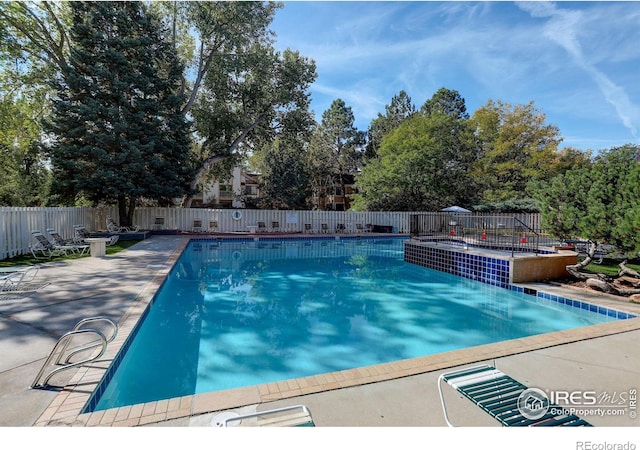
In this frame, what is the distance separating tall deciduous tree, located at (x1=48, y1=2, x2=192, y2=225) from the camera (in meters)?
16.3

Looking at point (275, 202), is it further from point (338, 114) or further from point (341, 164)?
point (338, 114)

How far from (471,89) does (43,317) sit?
28.5 metres

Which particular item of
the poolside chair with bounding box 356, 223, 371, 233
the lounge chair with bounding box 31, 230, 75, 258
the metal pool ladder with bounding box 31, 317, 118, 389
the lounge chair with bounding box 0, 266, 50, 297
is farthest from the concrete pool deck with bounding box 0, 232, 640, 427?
the poolside chair with bounding box 356, 223, 371, 233

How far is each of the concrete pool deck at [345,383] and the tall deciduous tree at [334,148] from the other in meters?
28.9

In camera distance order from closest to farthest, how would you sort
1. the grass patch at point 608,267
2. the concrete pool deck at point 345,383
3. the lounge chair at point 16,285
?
the concrete pool deck at point 345,383
the lounge chair at point 16,285
the grass patch at point 608,267

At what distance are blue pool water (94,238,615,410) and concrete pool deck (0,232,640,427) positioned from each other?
0.49 meters

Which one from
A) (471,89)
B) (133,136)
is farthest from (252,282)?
(471,89)

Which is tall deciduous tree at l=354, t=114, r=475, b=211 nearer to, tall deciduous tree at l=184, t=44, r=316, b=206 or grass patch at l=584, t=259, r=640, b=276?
tall deciduous tree at l=184, t=44, r=316, b=206

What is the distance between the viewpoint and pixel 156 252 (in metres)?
11.6

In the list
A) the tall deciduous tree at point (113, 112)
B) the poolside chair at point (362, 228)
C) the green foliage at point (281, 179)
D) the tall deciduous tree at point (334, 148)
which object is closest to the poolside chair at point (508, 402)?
the tall deciduous tree at point (113, 112)

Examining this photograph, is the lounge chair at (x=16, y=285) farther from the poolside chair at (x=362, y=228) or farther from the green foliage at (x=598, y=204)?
the poolside chair at (x=362, y=228)

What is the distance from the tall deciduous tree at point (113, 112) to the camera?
16281 millimetres

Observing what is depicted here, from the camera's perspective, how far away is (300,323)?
6141mm
